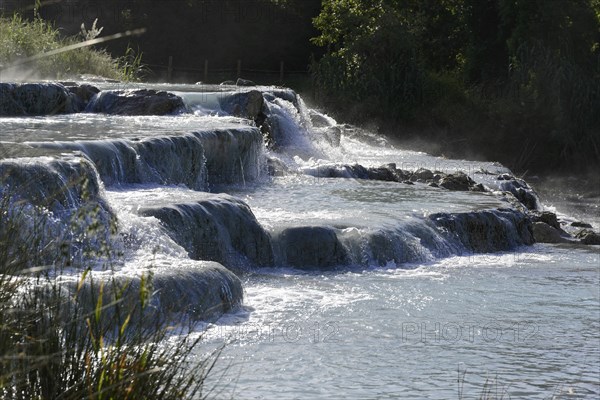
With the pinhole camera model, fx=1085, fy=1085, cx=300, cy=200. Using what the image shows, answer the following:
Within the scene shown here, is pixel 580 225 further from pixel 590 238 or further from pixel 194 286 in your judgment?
pixel 194 286

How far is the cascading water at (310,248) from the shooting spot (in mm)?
7410

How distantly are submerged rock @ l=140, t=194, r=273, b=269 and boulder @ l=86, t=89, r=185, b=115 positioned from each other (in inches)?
227

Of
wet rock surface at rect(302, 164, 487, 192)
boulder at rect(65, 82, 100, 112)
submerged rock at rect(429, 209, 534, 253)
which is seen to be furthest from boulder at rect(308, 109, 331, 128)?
submerged rock at rect(429, 209, 534, 253)

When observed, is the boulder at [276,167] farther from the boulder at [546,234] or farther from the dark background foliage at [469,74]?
the dark background foliage at [469,74]

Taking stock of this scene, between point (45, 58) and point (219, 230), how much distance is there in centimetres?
1065

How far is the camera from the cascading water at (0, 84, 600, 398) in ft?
24.3

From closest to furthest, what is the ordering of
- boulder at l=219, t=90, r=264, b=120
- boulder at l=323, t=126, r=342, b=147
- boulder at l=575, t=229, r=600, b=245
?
boulder at l=575, t=229, r=600, b=245 < boulder at l=219, t=90, r=264, b=120 < boulder at l=323, t=126, r=342, b=147

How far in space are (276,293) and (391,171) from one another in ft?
24.9

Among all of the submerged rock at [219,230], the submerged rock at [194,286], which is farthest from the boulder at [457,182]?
the submerged rock at [194,286]

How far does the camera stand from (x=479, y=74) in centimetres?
2748

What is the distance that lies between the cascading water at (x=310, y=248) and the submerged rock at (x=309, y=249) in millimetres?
14

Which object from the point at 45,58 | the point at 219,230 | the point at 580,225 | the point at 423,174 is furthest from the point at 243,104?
the point at 219,230

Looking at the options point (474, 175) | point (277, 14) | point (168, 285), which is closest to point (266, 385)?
point (168, 285)

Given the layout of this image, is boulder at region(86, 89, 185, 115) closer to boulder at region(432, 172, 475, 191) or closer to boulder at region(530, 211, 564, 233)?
boulder at region(432, 172, 475, 191)
